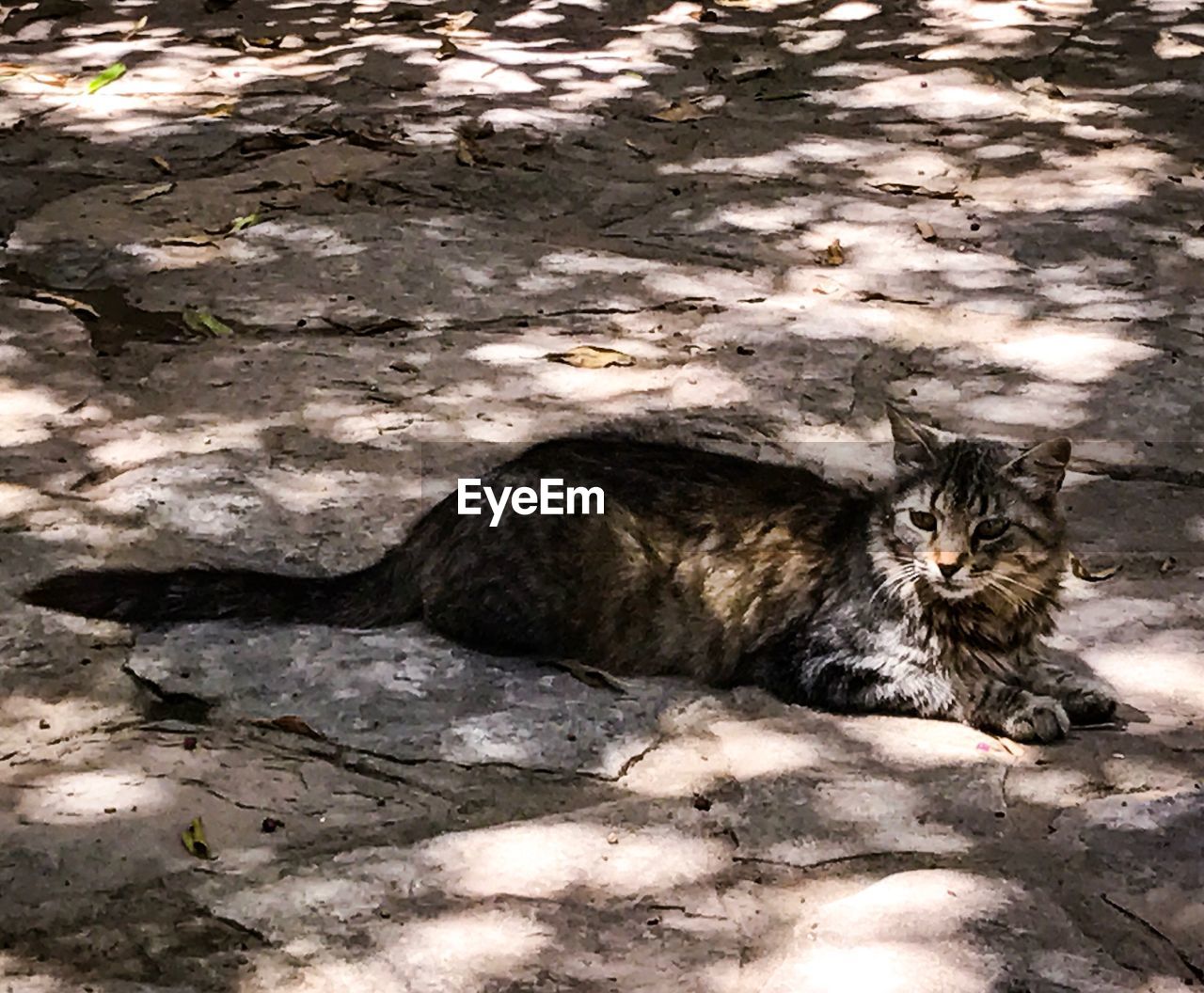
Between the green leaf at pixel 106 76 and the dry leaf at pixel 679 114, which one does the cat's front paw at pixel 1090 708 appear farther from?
the green leaf at pixel 106 76

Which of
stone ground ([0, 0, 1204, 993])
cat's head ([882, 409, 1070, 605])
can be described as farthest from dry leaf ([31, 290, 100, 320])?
cat's head ([882, 409, 1070, 605])

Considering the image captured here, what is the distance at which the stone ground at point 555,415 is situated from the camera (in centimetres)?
301

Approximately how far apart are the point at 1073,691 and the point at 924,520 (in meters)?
0.51

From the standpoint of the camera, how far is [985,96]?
25.9 ft

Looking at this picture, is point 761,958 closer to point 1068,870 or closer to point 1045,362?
point 1068,870

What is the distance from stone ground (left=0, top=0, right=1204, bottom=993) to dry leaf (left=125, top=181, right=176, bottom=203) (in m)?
0.02

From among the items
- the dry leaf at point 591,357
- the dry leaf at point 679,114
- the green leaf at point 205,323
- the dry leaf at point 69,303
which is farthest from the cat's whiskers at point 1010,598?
the dry leaf at point 679,114

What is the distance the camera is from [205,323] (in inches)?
217

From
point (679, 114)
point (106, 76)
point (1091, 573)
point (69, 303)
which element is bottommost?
point (1091, 573)

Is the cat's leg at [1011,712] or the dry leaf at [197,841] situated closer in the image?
the dry leaf at [197,841]

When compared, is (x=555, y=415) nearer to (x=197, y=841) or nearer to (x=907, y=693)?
(x=907, y=693)

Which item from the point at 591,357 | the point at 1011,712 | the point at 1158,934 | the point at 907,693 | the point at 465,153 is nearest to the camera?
the point at 1158,934

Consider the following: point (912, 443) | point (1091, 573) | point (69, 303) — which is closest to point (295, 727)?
point (912, 443)

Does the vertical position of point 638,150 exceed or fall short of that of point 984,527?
it falls short
